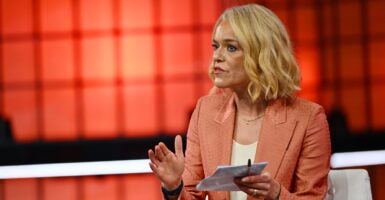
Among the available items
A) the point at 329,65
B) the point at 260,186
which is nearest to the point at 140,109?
the point at 329,65

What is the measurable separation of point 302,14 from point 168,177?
3645 millimetres

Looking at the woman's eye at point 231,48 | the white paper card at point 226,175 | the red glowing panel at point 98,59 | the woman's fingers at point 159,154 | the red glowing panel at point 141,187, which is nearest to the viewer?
the white paper card at point 226,175

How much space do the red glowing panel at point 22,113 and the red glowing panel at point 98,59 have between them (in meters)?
0.42

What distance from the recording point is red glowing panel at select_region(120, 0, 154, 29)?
5.37 m

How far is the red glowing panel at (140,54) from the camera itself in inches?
213

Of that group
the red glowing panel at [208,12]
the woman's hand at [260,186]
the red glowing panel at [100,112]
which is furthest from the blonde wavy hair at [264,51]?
the red glowing panel at [100,112]

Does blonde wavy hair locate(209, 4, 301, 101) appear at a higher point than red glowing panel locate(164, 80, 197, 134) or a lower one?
higher

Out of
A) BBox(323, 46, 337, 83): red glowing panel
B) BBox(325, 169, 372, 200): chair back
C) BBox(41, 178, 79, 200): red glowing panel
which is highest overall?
BBox(325, 169, 372, 200): chair back

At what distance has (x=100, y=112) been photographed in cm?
543

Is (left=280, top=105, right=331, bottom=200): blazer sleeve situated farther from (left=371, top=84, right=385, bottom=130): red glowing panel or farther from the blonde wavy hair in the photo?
(left=371, top=84, right=385, bottom=130): red glowing panel

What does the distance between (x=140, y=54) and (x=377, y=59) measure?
1533 millimetres

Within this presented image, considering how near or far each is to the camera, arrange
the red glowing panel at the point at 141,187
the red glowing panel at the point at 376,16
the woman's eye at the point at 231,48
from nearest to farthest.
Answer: the woman's eye at the point at 231,48 < the red glowing panel at the point at 376,16 < the red glowing panel at the point at 141,187

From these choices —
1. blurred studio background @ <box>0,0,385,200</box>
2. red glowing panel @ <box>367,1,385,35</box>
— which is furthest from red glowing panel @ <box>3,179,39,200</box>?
red glowing panel @ <box>367,1,385,35</box>

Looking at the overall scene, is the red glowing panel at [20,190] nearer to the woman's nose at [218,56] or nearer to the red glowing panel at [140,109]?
the red glowing panel at [140,109]
